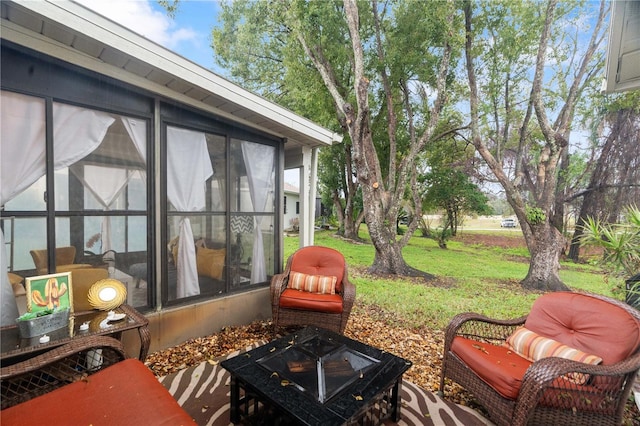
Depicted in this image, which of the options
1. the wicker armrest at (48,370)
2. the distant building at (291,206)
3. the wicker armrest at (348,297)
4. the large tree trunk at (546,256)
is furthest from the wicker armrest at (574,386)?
the distant building at (291,206)

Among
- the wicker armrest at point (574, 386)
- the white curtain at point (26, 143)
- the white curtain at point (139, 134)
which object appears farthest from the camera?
the white curtain at point (139, 134)

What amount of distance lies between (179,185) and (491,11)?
7.21m

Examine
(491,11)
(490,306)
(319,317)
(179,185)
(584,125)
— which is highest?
(491,11)

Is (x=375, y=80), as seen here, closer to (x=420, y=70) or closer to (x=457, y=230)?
(x=420, y=70)

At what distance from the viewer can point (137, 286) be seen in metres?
2.72

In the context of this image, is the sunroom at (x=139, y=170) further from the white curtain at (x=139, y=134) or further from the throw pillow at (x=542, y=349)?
the throw pillow at (x=542, y=349)

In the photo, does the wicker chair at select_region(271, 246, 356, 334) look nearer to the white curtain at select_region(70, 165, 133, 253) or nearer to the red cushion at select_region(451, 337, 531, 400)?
the red cushion at select_region(451, 337, 531, 400)

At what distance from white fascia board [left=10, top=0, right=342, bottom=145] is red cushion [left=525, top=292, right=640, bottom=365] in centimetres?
318

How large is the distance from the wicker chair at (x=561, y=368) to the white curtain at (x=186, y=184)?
106 inches

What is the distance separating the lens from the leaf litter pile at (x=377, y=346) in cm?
236

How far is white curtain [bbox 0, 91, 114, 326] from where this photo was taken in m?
2.01

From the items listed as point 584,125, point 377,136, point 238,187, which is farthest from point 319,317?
point 584,125

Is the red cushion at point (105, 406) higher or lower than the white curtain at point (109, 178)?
lower

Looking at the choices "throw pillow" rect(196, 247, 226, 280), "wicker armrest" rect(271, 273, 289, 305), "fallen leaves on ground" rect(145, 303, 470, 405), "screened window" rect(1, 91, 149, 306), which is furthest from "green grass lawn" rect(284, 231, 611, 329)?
"screened window" rect(1, 91, 149, 306)
